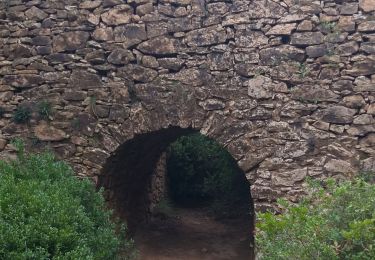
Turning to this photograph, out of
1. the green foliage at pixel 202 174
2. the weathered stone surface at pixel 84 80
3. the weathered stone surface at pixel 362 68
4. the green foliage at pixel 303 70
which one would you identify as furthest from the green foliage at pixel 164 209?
the weathered stone surface at pixel 362 68

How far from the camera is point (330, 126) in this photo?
5461 mm

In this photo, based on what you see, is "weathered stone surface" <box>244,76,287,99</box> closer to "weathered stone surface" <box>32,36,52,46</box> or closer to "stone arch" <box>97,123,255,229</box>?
"stone arch" <box>97,123,255,229</box>

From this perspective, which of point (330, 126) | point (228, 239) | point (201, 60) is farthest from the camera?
point (228, 239)

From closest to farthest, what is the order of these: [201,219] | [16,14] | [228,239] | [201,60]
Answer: [201,60], [16,14], [228,239], [201,219]

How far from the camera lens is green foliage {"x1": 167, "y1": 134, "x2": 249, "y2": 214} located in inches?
380

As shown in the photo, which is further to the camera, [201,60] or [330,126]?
[201,60]

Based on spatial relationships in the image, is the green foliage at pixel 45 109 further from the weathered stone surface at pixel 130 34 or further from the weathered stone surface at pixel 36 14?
the weathered stone surface at pixel 130 34

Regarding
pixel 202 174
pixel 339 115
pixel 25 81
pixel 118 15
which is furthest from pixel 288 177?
pixel 202 174

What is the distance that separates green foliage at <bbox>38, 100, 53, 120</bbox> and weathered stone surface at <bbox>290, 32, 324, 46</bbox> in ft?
8.92

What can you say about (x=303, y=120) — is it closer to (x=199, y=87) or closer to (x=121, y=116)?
(x=199, y=87)

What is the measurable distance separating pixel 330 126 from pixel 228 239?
338cm

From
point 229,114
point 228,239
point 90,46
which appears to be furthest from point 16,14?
point 228,239

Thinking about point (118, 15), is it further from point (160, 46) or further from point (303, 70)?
point (303, 70)

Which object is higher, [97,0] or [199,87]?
[97,0]
